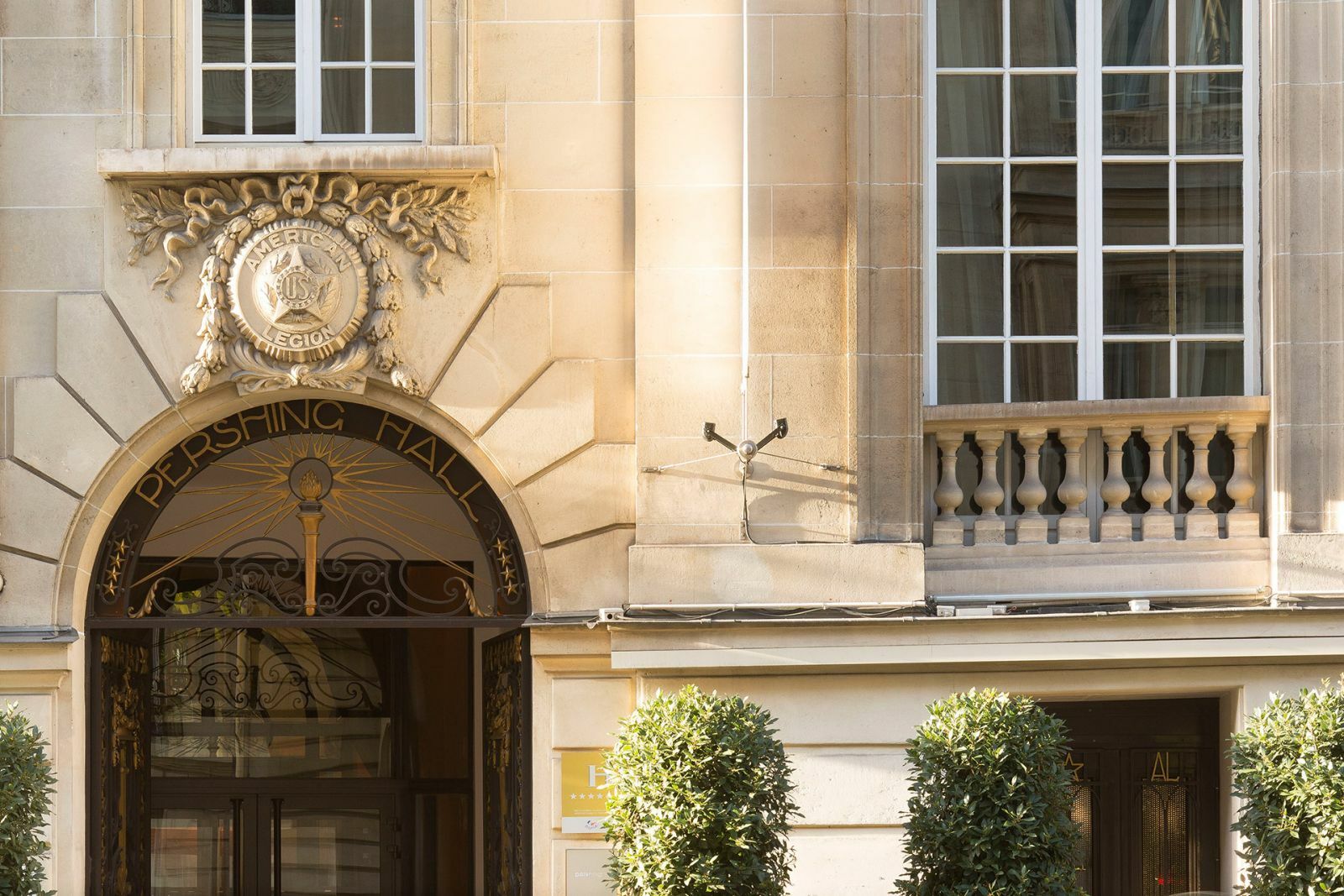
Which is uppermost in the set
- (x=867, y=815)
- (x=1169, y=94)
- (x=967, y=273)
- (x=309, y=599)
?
(x=1169, y=94)

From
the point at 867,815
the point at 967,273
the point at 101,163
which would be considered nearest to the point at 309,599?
the point at 101,163

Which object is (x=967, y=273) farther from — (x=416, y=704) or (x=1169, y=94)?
(x=416, y=704)

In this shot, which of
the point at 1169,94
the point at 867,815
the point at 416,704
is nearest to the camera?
the point at 867,815

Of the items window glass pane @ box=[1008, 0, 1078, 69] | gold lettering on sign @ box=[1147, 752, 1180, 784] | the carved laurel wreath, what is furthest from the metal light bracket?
gold lettering on sign @ box=[1147, 752, 1180, 784]

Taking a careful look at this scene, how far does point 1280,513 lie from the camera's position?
34.8 ft

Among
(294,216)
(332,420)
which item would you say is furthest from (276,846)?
(294,216)

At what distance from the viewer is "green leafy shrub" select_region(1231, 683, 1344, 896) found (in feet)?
30.2

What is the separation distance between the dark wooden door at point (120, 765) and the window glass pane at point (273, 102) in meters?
3.58

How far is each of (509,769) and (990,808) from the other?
365 centimetres

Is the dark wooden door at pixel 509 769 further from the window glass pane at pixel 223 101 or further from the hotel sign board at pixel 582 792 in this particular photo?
the window glass pane at pixel 223 101

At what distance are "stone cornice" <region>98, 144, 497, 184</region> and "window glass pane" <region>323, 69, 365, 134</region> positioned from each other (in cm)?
45

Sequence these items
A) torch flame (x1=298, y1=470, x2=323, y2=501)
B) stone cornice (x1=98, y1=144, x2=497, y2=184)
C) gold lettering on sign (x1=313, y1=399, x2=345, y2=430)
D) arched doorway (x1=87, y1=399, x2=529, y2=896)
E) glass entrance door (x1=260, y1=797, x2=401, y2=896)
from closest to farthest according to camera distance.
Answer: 1. stone cornice (x1=98, y1=144, x2=497, y2=184)
2. gold lettering on sign (x1=313, y1=399, x2=345, y2=430)
3. torch flame (x1=298, y1=470, x2=323, y2=501)
4. arched doorway (x1=87, y1=399, x2=529, y2=896)
5. glass entrance door (x1=260, y1=797, x2=401, y2=896)

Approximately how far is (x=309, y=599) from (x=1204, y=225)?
6.51 m

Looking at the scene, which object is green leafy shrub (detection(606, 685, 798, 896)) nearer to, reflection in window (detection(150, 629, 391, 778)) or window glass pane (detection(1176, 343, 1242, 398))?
window glass pane (detection(1176, 343, 1242, 398))
